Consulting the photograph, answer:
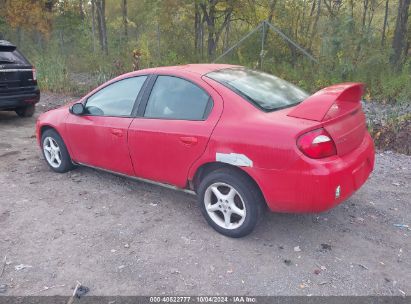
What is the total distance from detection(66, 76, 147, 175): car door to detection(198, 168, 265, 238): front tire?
3.59ft

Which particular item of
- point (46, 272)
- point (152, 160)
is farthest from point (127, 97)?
point (46, 272)

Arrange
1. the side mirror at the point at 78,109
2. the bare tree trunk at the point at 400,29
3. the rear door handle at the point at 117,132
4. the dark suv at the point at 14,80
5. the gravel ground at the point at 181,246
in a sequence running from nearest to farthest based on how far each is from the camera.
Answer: the gravel ground at the point at 181,246 < the rear door handle at the point at 117,132 < the side mirror at the point at 78,109 < the dark suv at the point at 14,80 < the bare tree trunk at the point at 400,29

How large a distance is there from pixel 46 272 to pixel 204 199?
59.0 inches

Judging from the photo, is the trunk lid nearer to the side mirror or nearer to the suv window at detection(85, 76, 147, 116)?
the suv window at detection(85, 76, 147, 116)

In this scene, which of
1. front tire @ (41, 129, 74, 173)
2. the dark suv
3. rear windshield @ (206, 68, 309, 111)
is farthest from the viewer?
the dark suv

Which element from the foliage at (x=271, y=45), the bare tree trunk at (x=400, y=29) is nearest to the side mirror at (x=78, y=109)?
the foliage at (x=271, y=45)

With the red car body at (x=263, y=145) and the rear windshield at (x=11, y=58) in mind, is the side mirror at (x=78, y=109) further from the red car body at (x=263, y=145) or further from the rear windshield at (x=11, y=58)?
the rear windshield at (x=11, y=58)

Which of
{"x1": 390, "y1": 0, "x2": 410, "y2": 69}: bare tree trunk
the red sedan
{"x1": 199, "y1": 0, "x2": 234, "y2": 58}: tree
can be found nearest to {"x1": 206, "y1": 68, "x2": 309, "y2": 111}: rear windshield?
the red sedan

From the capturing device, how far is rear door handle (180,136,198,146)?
11.7 ft

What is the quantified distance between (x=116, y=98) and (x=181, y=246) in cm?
195

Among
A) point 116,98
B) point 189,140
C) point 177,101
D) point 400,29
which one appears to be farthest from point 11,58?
point 400,29

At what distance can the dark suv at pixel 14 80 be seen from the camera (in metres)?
7.57

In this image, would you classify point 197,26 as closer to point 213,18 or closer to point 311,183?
point 213,18

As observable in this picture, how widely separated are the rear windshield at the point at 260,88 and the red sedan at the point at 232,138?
13mm
